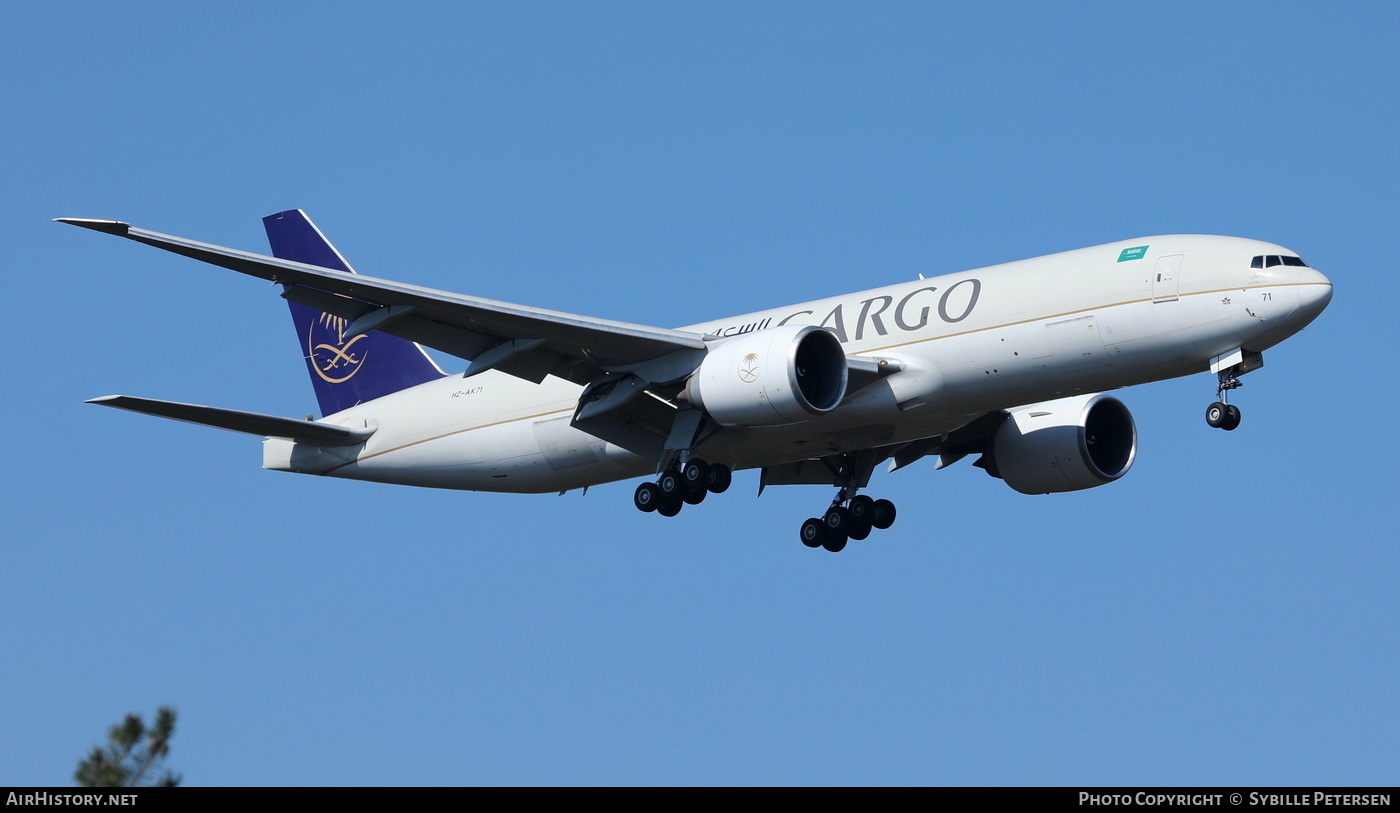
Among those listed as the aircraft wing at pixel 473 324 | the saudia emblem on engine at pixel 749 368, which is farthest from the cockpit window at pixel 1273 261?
the aircraft wing at pixel 473 324

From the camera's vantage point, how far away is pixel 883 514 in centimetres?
3459

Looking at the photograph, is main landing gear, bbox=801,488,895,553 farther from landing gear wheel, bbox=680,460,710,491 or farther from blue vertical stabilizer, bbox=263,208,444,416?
blue vertical stabilizer, bbox=263,208,444,416

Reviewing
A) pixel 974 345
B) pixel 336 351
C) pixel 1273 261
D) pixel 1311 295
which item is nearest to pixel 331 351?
pixel 336 351

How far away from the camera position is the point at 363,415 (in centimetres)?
3553

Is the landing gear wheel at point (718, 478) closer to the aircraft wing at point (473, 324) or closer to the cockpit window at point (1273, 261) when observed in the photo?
the aircraft wing at point (473, 324)

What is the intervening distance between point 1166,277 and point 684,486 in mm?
9496

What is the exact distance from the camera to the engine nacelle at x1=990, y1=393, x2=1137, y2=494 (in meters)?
33.8

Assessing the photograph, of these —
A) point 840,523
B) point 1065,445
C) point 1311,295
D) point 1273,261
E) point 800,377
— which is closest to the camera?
point 1311,295

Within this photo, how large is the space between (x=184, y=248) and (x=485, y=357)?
230 inches

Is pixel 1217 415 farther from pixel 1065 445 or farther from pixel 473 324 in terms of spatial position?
pixel 473 324

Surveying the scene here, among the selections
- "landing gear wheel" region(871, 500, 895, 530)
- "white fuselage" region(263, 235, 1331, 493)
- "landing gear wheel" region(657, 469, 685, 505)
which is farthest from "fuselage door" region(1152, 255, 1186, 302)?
"landing gear wheel" region(657, 469, 685, 505)

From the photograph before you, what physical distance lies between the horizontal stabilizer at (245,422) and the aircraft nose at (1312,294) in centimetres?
1878
